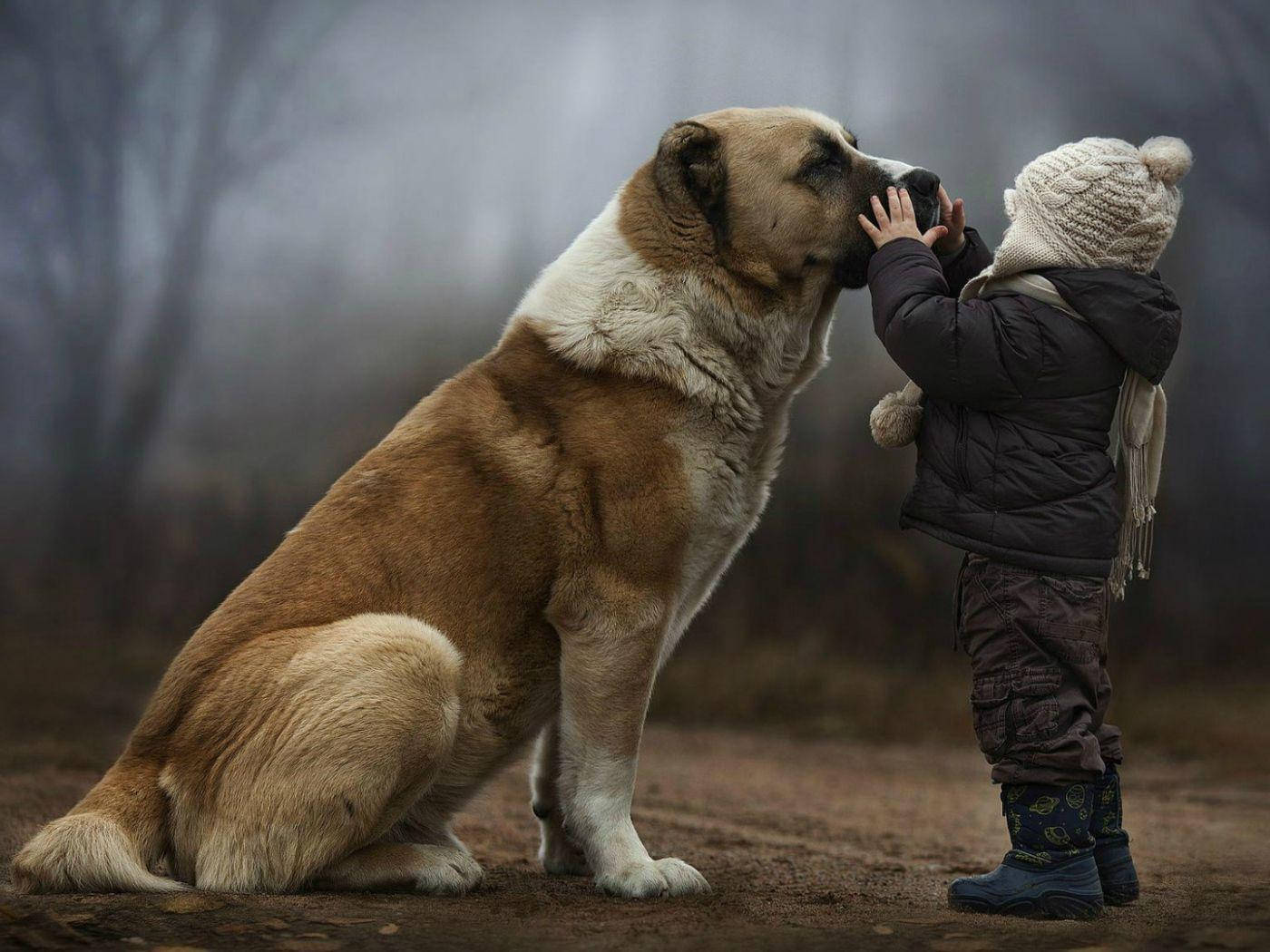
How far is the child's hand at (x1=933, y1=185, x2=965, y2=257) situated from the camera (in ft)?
12.0

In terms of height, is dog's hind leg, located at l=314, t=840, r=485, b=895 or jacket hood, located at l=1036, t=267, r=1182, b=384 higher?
jacket hood, located at l=1036, t=267, r=1182, b=384

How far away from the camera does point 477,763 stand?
135 inches

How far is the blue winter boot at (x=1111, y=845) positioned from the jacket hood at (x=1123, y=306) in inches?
44.2

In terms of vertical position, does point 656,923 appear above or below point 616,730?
below

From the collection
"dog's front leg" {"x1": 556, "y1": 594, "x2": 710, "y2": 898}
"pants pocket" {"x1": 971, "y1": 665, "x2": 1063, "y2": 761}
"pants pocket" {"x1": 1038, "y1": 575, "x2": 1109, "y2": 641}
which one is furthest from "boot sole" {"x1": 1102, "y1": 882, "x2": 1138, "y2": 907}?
"dog's front leg" {"x1": 556, "y1": 594, "x2": 710, "y2": 898}

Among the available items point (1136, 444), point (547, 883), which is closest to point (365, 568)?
point (547, 883)

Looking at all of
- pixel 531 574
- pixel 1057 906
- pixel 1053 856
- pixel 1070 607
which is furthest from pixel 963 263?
pixel 1057 906

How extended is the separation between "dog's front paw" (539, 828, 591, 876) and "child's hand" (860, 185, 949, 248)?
6.54 feet

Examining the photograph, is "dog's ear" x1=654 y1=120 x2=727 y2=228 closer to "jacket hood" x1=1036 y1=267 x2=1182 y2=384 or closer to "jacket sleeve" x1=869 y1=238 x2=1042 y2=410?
"jacket sleeve" x1=869 y1=238 x2=1042 y2=410

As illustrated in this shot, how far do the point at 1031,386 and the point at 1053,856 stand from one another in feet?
3.79

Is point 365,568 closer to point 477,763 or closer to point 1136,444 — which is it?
point 477,763

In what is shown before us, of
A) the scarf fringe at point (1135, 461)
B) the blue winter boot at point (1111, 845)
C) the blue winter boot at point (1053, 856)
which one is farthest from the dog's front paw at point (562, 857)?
the scarf fringe at point (1135, 461)

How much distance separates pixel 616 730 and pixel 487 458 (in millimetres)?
817

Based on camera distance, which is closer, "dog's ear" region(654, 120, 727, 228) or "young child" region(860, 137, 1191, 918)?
"young child" region(860, 137, 1191, 918)
